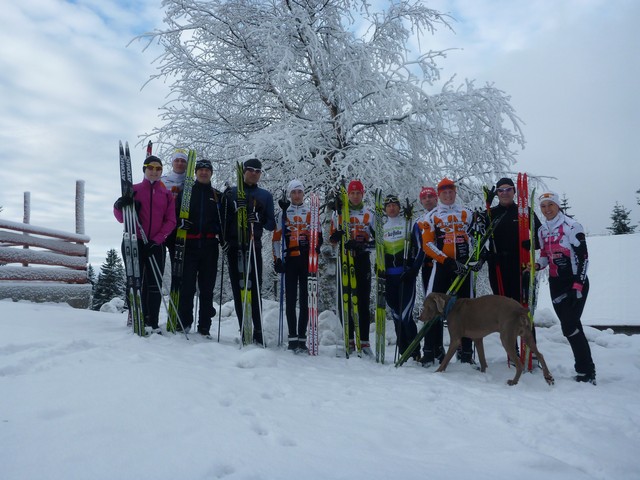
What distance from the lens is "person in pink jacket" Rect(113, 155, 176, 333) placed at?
546 cm

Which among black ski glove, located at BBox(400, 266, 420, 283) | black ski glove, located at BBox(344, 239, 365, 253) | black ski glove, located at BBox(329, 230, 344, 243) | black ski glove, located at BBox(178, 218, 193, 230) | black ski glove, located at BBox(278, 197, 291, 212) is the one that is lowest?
black ski glove, located at BBox(400, 266, 420, 283)

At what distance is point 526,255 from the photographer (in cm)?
523

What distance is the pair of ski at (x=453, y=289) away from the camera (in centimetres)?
512

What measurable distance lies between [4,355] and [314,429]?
114 inches

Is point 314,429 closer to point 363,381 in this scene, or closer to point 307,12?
point 363,381

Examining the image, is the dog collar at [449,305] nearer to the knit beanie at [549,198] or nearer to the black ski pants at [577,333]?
the black ski pants at [577,333]

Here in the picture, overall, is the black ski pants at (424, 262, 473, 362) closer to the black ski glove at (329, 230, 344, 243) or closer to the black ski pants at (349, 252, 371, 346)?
the black ski pants at (349, 252, 371, 346)

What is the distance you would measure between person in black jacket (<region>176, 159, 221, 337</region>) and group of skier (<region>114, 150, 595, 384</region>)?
13 millimetres

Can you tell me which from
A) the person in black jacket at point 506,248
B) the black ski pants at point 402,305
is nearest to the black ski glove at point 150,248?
the black ski pants at point 402,305

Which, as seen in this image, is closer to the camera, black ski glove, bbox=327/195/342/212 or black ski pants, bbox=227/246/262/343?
black ski pants, bbox=227/246/262/343

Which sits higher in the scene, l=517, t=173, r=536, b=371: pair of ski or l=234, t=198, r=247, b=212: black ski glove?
l=234, t=198, r=247, b=212: black ski glove

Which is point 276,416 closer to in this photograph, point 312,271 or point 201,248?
point 312,271

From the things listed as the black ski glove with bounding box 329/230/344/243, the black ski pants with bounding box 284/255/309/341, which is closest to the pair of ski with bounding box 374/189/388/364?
the black ski glove with bounding box 329/230/344/243

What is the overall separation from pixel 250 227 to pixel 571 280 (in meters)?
3.85
